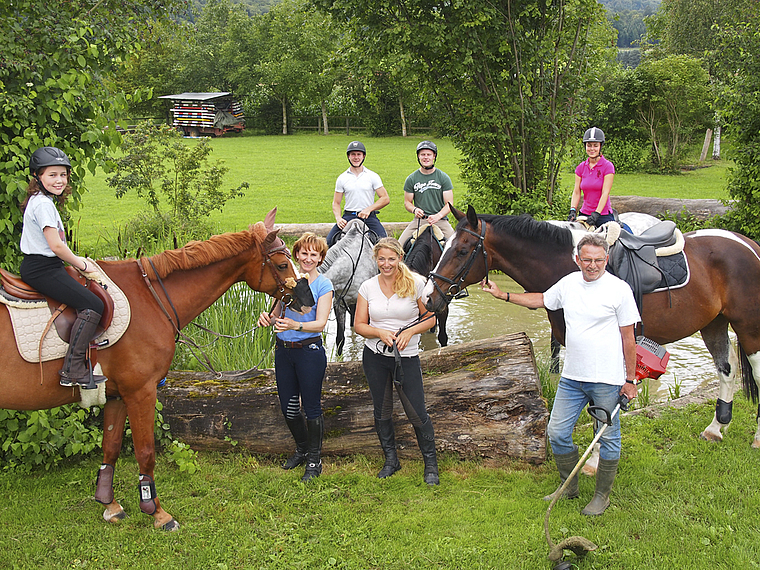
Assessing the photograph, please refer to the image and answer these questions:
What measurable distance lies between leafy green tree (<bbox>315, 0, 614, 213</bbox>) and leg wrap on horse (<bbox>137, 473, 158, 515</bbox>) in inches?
374

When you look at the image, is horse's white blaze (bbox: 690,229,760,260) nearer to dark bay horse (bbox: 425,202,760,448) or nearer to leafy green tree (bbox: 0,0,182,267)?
dark bay horse (bbox: 425,202,760,448)

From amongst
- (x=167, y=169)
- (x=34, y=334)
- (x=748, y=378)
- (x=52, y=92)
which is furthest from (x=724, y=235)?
(x=167, y=169)

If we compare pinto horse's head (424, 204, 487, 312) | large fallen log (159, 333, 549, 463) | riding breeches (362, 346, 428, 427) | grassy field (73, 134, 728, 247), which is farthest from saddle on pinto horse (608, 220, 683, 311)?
grassy field (73, 134, 728, 247)

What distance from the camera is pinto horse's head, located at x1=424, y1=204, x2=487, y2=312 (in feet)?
15.9

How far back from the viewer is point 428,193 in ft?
25.4

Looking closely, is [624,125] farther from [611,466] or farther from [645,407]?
[611,466]

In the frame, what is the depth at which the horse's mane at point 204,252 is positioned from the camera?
4.16 m

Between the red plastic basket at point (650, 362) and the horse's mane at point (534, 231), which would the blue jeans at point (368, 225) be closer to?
the horse's mane at point (534, 231)

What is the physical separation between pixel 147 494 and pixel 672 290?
4.41 metres

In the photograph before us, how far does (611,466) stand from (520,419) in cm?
91

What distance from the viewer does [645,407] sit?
5.95 meters

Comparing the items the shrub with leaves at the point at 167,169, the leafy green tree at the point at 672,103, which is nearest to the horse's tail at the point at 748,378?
the shrub with leaves at the point at 167,169

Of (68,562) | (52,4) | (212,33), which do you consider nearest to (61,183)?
(52,4)

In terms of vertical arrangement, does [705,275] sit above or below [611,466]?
above
